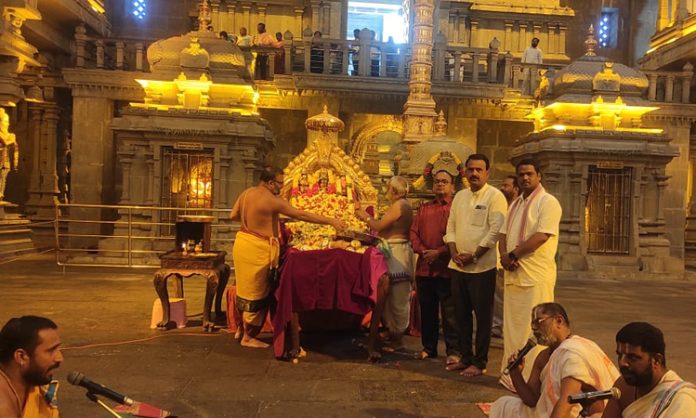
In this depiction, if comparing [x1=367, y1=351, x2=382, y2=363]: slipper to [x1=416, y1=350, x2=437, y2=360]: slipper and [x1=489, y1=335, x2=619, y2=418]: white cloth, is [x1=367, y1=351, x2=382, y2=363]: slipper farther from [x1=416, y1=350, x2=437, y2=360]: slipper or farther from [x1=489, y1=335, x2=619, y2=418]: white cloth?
[x1=489, y1=335, x2=619, y2=418]: white cloth

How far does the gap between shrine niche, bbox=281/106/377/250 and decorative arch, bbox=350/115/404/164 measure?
871 cm

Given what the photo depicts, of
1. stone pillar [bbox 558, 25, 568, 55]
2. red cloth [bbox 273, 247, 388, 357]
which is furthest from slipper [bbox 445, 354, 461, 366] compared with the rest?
stone pillar [bbox 558, 25, 568, 55]

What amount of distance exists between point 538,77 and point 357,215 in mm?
11542

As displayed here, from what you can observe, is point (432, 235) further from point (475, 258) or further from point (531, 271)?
point (531, 271)

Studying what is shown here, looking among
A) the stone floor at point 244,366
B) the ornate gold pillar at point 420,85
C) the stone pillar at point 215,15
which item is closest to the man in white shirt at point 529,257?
the stone floor at point 244,366

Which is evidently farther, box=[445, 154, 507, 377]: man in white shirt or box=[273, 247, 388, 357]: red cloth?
box=[273, 247, 388, 357]: red cloth

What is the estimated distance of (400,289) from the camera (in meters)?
5.89

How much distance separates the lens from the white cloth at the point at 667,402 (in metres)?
2.39

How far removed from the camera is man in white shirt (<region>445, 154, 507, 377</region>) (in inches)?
199

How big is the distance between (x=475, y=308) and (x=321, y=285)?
56.8 inches

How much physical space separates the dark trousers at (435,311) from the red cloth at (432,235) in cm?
10

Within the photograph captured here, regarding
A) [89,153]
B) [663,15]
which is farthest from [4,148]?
[663,15]

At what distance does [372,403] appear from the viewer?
4.32 meters

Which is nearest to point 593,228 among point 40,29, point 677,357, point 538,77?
point 538,77
